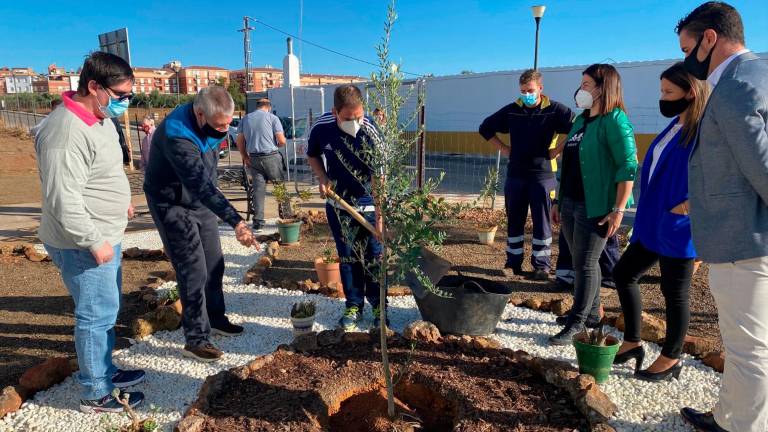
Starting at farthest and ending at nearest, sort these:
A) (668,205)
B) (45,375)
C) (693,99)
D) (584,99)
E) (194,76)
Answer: (194,76), (584,99), (45,375), (668,205), (693,99)

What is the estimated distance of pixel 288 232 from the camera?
21.0 feet

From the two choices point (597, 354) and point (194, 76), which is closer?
point (597, 354)

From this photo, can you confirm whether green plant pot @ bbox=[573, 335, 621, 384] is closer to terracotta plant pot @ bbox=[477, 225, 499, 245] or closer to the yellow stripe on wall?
terracotta plant pot @ bbox=[477, 225, 499, 245]

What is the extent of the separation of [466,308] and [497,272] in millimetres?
2012

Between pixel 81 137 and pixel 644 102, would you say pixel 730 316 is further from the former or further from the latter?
pixel 644 102

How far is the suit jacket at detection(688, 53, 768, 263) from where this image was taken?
1826 millimetres

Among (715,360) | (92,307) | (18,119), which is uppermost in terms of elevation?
(18,119)

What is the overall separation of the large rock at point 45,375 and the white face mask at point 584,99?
3732mm

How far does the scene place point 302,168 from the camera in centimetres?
1392

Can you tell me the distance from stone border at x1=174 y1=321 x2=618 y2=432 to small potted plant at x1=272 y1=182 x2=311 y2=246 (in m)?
3.21

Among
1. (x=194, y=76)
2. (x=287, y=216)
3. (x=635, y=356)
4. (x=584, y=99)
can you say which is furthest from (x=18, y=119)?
(x=194, y=76)

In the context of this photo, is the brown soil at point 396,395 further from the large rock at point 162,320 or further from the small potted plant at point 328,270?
the small potted plant at point 328,270

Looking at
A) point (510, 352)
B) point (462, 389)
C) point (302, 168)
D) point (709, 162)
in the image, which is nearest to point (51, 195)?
point (462, 389)

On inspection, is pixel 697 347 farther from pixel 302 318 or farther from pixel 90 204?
pixel 90 204
